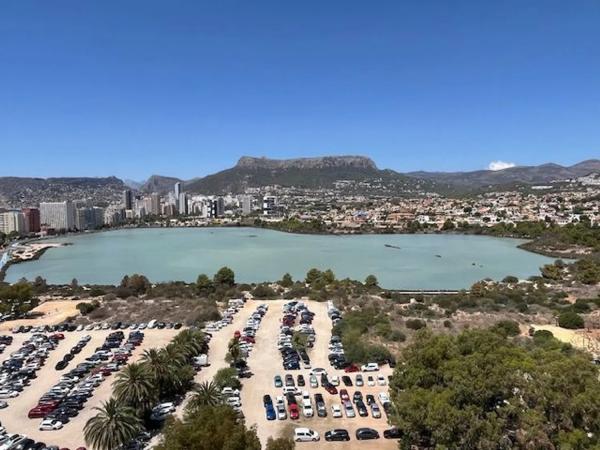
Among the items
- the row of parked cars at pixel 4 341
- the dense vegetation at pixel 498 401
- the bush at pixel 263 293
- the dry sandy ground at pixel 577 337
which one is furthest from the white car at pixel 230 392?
the bush at pixel 263 293

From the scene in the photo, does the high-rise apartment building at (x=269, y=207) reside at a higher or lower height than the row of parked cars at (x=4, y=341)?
higher

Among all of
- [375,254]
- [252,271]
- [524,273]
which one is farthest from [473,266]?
[252,271]

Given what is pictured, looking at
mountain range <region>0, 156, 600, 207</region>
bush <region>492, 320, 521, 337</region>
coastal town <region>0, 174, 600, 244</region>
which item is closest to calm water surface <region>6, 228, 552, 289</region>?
coastal town <region>0, 174, 600, 244</region>

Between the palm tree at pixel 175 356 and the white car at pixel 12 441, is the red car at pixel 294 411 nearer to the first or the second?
the palm tree at pixel 175 356

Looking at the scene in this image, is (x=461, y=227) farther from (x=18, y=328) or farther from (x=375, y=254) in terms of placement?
(x=18, y=328)

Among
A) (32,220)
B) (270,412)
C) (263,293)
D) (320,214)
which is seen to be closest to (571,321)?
(270,412)
